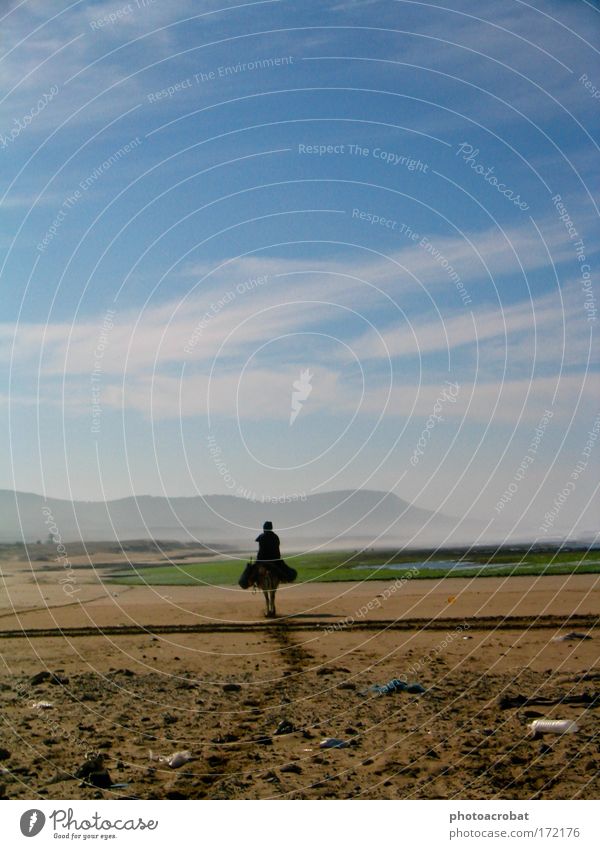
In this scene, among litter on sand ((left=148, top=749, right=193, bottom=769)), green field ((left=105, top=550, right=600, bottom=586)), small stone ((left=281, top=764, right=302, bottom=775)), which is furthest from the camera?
green field ((left=105, top=550, right=600, bottom=586))

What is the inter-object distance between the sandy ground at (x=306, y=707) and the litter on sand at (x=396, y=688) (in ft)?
0.51

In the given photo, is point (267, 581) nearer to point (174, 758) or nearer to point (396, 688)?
point (396, 688)

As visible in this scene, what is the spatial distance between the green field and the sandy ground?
21.7 ft

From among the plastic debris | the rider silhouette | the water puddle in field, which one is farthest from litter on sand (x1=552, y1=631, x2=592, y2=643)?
the water puddle in field

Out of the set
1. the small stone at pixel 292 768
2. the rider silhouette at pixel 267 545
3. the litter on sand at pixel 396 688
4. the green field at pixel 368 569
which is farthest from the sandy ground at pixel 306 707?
the green field at pixel 368 569

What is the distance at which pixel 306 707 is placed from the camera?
14.8 metres

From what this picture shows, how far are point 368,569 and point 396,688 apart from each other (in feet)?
57.1

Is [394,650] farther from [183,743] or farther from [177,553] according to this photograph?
[177,553]

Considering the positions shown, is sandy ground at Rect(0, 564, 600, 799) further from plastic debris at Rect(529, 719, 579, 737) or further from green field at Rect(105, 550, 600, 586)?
green field at Rect(105, 550, 600, 586)

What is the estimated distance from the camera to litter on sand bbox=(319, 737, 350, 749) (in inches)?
521

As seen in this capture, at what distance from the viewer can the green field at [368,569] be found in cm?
3018

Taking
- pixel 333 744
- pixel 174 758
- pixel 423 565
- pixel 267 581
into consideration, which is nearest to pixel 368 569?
pixel 423 565

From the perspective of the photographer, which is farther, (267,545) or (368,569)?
(368,569)
